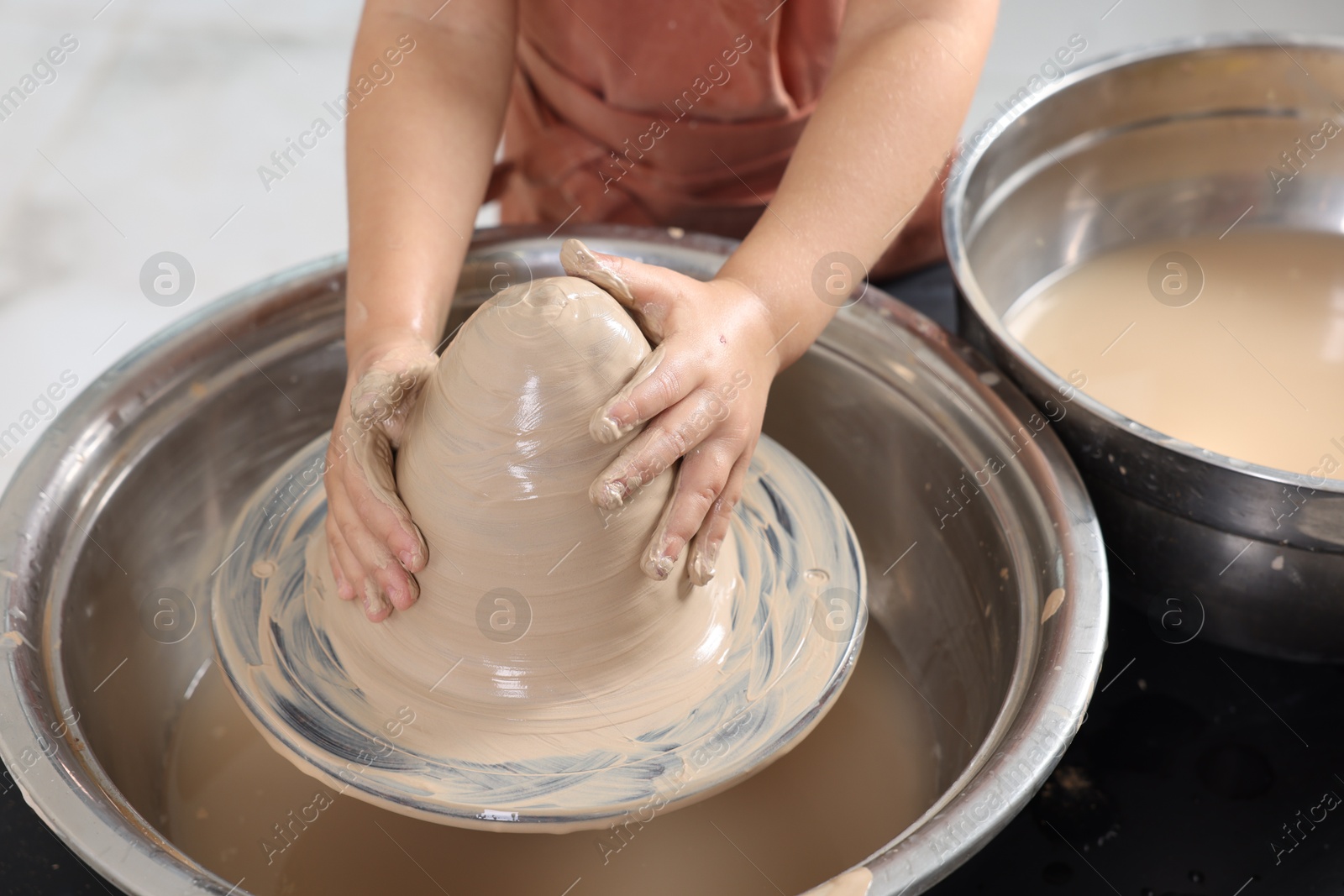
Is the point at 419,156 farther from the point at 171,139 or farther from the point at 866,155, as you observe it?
the point at 171,139

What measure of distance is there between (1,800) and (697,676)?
0.61 metres

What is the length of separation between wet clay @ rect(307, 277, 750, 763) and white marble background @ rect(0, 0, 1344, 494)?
5.49 feet

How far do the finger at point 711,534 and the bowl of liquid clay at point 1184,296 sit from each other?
1.02 ft

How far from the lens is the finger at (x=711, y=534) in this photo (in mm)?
881

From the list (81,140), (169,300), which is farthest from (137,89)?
(169,300)

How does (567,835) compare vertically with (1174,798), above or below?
above

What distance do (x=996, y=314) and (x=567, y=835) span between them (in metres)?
0.74

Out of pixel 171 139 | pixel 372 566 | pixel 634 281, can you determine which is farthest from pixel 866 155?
pixel 171 139

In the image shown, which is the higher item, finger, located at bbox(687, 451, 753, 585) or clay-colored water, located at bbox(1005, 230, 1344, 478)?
finger, located at bbox(687, 451, 753, 585)

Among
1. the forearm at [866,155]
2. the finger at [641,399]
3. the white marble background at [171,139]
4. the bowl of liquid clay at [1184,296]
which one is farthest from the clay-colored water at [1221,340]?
the white marble background at [171,139]

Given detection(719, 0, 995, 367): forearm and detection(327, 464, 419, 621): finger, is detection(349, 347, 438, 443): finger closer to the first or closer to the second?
detection(327, 464, 419, 621): finger

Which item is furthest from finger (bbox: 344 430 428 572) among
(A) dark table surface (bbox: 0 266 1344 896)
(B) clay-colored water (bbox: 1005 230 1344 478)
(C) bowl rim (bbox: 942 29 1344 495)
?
(B) clay-colored water (bbox: 1005 230 1344 478)

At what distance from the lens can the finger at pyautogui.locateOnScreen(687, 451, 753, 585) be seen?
88cm

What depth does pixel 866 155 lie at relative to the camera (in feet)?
3.32
